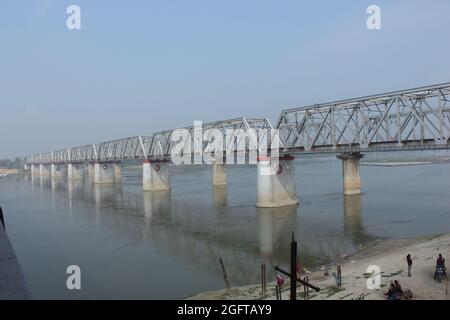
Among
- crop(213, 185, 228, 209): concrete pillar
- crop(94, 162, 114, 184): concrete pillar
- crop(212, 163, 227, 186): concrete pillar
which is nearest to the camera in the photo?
crop(213, 185, 228, 209): concrete pillar

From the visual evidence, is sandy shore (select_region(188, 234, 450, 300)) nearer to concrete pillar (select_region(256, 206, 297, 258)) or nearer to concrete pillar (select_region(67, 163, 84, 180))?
concrete pillar (select_region(256, 206, 297, 258))

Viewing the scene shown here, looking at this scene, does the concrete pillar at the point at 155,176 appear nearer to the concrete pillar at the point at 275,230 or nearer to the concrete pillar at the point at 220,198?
the concrete pillar at the point at 220,198

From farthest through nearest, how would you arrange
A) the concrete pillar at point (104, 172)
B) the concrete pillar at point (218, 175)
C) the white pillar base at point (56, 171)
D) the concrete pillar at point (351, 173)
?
the white pillar base at point (56, 171) < the concrete pillar at point (104, 172) < the concrete pillar at point (218, 175) < the concrete pillar at point (351, 173)

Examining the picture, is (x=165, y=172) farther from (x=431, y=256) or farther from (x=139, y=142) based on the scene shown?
(x=431, y=256)

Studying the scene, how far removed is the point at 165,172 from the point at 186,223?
4685 centimetres

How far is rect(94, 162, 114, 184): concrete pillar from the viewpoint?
127 m

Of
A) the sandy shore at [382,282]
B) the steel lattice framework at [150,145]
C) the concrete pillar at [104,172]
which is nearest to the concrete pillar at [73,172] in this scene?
the steel lattice framework at [150,145]

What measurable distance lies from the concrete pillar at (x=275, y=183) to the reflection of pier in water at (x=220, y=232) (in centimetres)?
150

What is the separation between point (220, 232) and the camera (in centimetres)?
4162

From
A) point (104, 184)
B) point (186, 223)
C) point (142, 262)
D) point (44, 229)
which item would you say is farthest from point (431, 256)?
point (104, 184)

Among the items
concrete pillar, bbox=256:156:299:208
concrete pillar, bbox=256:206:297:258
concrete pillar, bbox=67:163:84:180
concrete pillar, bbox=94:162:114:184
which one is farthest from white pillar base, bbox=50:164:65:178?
concrete pillar, bbox=256:206:297:258

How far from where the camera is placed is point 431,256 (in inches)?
858

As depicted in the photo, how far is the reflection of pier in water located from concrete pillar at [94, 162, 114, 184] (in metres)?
59.9

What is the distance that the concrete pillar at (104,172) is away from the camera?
127m
